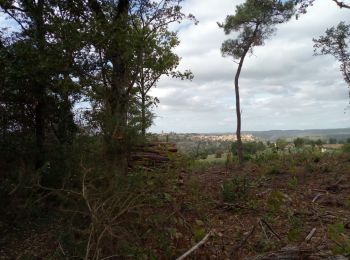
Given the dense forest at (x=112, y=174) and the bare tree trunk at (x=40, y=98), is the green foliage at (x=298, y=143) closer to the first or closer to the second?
the dense forest at (x=112, y=174)

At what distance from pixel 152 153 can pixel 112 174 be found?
9.61 ft

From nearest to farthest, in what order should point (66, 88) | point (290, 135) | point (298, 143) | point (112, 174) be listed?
point (112, 174)
point (66, 88)
point (298, 143)
point (290, 135)

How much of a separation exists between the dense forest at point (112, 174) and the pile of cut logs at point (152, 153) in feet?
0.09

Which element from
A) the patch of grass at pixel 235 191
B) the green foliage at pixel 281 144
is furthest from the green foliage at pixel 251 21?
the patch of grass at pixel 235 191

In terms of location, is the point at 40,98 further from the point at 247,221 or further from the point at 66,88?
the point at 247,221

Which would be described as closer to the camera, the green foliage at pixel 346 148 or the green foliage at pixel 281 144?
the green foliage at pixel 346 148

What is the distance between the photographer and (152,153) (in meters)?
7.59

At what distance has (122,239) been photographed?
3881 millimetres

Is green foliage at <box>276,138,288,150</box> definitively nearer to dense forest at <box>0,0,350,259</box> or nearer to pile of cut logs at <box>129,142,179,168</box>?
dense forest at <box>0,0,350,259</box>

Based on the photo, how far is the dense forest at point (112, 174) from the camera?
13.8 ft

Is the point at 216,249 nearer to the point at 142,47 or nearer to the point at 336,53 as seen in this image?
the point at 142,47

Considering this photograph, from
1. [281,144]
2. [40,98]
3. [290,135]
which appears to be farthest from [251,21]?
[290,135]

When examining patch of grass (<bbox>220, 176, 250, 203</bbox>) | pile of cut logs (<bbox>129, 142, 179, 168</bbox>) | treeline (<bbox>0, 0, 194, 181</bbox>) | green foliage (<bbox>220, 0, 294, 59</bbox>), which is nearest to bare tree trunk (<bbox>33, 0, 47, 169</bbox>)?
treeline (<bbox>0, 0, 194, 181</bbox>)

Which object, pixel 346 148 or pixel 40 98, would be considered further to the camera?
pixel 346 148
